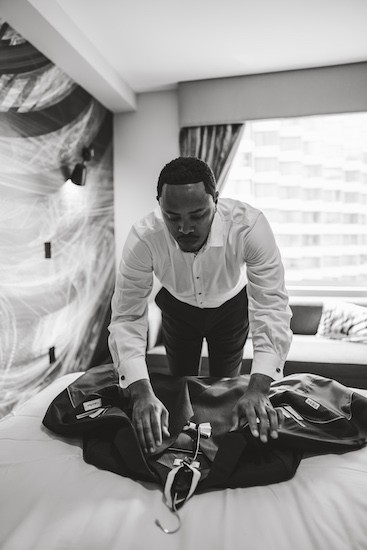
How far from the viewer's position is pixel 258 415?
3.24 feet

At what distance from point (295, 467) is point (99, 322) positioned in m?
2.53

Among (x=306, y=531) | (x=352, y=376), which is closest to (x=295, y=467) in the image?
(x=306, y=531)

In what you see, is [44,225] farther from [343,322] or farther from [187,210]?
[343,322]

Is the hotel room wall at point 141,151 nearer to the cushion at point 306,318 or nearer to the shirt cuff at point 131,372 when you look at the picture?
the cushion at point 306,318

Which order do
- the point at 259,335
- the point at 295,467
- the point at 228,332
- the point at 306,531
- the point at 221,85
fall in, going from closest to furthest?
1. the point at 306,531
2. the point at 295,467
3. the point at 259,335
4. the point at 228,332
5. the point at 221,85

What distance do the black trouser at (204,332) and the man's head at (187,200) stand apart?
1.47 feet

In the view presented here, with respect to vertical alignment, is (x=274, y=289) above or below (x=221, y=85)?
below

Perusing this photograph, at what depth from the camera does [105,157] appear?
3.46m

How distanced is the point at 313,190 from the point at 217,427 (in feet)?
9.20

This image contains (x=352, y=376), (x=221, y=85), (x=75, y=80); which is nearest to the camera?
(x=352, y=376)

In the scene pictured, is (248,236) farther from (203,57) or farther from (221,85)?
(221,85)

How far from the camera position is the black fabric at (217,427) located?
910 mm

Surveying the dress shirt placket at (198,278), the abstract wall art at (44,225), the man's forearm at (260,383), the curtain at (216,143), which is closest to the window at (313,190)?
the curtain at (216,143)

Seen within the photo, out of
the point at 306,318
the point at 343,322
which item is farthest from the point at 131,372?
the point at 306,318
